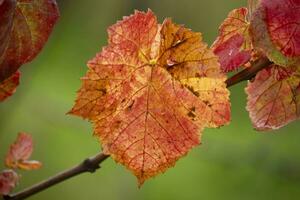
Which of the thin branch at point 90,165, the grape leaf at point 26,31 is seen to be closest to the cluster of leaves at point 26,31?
the grape leaf at point 26,31

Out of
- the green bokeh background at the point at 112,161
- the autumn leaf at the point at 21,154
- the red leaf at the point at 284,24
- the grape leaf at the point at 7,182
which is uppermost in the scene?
the green bokeh background at the point at 112,161

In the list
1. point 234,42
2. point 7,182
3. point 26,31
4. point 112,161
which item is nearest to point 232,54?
point 234,42

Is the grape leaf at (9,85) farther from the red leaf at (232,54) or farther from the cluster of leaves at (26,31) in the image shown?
the red leaf at (232,54)

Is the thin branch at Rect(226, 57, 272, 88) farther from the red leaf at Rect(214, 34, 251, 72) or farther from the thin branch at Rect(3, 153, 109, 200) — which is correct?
the thin branch at Rect(3, 153, 109, 200)

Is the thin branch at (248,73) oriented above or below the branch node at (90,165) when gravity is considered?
above

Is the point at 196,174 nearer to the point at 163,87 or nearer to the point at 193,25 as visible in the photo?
the point at 193,25

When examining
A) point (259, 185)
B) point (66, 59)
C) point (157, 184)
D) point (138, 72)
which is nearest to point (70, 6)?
point (66, 59)

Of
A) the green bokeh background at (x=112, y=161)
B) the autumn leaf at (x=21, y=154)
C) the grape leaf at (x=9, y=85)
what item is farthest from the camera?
the green bokeh background at (x=112, y=161)
